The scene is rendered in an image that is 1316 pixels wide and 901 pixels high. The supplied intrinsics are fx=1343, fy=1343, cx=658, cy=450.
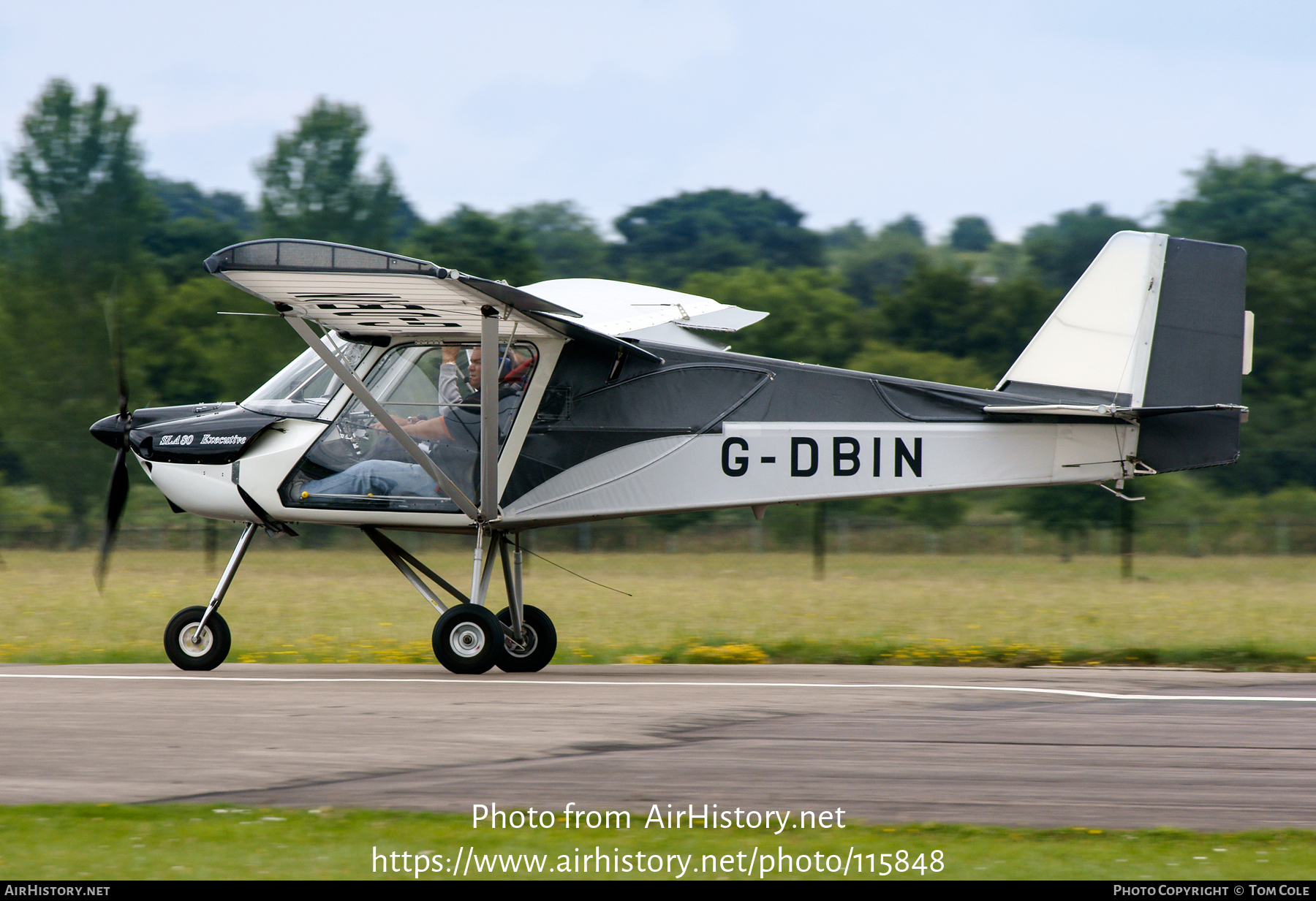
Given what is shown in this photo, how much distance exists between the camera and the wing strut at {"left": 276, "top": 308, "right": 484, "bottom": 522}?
10.7 meters

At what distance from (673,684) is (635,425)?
2272 mm

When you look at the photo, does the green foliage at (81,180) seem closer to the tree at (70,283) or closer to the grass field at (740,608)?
the tree at (70,283)

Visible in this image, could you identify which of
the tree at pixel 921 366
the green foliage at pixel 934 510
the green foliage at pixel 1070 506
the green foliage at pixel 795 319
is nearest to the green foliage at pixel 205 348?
the green foliage at pixel 795 319

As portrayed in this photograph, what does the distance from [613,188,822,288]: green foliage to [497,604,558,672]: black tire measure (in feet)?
172

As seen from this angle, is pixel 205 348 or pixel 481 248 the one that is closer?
pixel 205 348

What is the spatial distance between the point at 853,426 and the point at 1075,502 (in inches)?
750

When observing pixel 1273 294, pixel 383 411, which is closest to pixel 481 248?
pixel 1273 294

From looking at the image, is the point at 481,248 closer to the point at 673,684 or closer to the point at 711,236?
the point at 673,684

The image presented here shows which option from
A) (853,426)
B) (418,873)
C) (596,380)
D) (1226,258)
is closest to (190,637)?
(596,380)

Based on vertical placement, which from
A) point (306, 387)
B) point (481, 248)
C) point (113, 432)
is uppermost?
point (481, 248)

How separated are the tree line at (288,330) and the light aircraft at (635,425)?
709 inches

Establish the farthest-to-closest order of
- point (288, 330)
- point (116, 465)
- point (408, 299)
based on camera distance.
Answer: point (288, 330) < point (116, 465) < point (408, 299)

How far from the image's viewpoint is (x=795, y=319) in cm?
4350

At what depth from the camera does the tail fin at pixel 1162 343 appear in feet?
36.1
